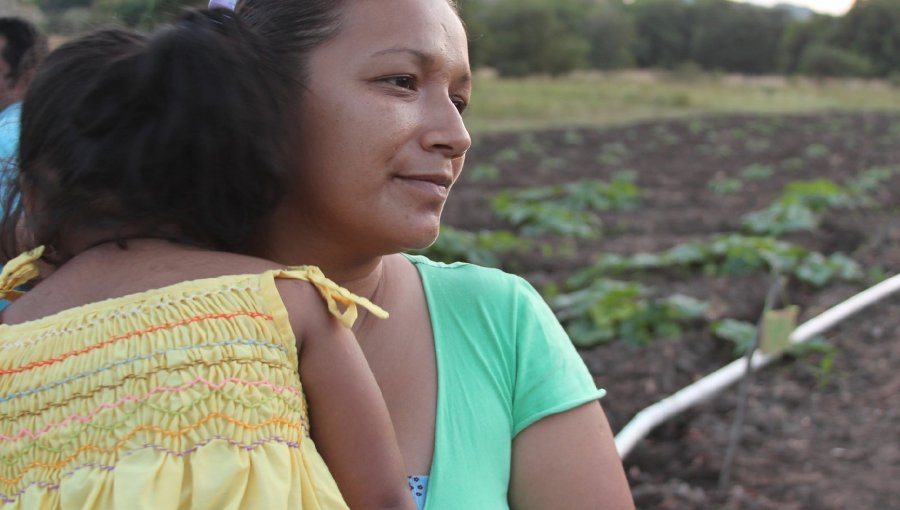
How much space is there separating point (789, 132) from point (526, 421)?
58.2ft

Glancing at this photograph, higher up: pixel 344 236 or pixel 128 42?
pixel 128 42

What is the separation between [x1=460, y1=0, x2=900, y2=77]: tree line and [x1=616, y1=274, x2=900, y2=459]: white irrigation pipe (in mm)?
27943

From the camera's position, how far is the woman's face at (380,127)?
50.7 inches

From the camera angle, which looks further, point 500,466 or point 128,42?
point 500,466

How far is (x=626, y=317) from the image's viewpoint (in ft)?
18.8

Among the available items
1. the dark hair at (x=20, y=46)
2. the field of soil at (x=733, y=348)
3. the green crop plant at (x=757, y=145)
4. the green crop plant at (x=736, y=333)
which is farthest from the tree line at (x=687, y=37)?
the dark hair at (x=20, y=46)

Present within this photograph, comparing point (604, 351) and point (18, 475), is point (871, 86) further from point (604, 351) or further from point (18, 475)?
point (18, 475)

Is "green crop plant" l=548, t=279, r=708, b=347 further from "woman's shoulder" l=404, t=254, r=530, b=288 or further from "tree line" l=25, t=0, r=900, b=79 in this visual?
"tree line" l=25, t=0, r=900, b=79

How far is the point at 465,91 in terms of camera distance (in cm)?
142

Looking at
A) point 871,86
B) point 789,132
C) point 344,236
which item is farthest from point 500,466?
point 871,86

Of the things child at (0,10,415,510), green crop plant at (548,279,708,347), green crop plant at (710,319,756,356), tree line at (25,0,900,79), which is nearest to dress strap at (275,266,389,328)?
child at (0,10,415,510)

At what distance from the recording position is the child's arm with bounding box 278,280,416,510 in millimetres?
1140

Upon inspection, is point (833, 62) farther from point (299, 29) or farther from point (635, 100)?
point (299, 29)

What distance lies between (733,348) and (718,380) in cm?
90
